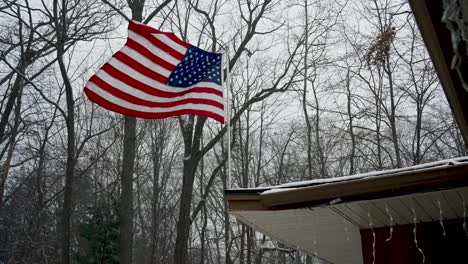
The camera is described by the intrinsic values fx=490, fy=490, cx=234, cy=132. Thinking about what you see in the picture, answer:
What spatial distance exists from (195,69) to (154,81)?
2.18ft

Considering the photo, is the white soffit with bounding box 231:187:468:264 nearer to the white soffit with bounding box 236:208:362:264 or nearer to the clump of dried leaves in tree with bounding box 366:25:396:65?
the white soffit with bounding box 236:208:362:264

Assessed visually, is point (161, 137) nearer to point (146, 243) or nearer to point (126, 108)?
point (146, 243)

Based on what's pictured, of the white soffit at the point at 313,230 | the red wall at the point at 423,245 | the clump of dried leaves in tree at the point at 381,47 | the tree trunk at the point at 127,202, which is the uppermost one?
the clump of dried leaves in tree at the point at 381,47

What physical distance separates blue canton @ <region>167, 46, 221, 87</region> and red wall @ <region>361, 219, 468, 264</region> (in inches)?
130

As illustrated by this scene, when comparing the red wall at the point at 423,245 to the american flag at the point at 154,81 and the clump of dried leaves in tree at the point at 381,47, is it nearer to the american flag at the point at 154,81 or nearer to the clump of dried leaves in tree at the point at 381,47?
the american flag at the point at 154,81

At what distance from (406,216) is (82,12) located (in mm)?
14956

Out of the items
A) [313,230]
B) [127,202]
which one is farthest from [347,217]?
[127,202]

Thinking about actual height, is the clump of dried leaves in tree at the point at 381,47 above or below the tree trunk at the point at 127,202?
above

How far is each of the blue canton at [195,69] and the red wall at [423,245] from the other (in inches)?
130

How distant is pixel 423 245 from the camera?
5.63 metres

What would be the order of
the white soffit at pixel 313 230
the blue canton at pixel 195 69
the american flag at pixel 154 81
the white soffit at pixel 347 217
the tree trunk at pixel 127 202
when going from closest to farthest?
the white soffit at pixel 347 217
the white soffit at pixel 313 230
the american flag at pixel 154 81
the blue canton at pixel 195 69
the tree trunk at pixel 127 202

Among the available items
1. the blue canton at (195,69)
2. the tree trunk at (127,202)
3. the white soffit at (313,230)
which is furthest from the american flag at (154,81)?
the tree trunk at (127,202)

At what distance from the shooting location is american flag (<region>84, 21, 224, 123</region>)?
6949 mm

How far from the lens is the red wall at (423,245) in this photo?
5.51m
